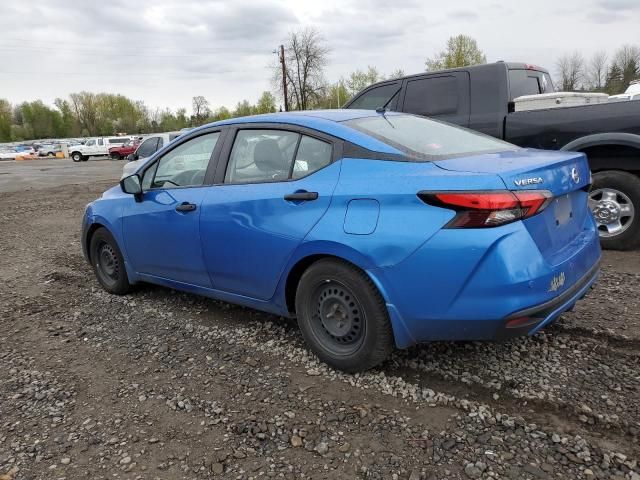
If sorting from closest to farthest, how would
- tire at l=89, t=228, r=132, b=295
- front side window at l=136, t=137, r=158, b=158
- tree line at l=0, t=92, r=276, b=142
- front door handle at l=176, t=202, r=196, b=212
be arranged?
front door handle at l=176, t=202, r=196, b=212
tire at l=89, t=228, r=132, b=295
front side window at l=136, t=137, r=158, b=158
tree line at l=0, t=92, r=276, b=142

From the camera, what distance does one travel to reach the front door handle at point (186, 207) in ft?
12.5

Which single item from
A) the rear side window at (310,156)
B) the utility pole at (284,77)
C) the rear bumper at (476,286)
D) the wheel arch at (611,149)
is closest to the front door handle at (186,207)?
the rear side window at (310,156)

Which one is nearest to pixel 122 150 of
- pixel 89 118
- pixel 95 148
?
pixel 95 148

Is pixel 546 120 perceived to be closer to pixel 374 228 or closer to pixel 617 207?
pixel 617 207

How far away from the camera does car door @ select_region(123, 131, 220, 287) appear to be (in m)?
3.88

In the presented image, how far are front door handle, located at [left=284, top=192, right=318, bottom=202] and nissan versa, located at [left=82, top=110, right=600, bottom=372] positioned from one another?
0.6 inches

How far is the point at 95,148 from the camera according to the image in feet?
145

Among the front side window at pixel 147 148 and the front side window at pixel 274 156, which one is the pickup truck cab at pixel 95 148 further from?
the front side window at pixel 274 156

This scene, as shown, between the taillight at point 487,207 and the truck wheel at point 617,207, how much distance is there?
3212 millimetres

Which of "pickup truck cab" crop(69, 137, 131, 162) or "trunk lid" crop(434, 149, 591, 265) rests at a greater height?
"pickup truck cab" crop(69, 137, 131, 162)

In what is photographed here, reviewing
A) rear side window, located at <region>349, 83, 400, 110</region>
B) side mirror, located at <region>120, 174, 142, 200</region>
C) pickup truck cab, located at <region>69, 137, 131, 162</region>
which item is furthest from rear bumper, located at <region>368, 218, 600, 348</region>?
pickup truck cab, located at <region>69, 137, 131, 162</region>

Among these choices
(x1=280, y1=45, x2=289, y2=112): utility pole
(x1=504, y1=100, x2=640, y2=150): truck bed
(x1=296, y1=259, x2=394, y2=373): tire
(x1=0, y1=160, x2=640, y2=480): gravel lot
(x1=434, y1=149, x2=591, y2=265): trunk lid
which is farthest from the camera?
(x1=280, y1=45, x2=289, y2=112): utility pole

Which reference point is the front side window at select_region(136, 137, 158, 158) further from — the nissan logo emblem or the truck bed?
the nissan logo emblem

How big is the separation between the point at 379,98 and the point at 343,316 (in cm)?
458
